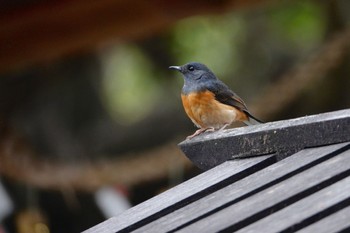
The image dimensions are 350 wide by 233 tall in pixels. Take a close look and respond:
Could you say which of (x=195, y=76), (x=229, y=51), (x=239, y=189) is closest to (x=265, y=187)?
(x=239, y=189)

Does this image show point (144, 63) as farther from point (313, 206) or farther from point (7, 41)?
point (313, 206)

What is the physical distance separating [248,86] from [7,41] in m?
4.15

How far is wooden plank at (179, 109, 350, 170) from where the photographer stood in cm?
364

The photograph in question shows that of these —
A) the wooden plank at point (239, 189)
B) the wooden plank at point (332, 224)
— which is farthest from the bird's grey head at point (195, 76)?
the wooden plank at point (332, 224)

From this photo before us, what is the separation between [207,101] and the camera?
799 centimetres

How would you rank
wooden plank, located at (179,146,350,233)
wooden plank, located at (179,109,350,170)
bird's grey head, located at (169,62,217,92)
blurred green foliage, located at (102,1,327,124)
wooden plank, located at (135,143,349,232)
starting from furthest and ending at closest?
blurred green foliage, located at (102,1,327,124) < bird's grey head, located at (169,62,217,92) < wooden plank, located at (179,109,350,170) < wooden plank, located at (135,143,349,232) < wooden plank, located at (179,146,350,233)

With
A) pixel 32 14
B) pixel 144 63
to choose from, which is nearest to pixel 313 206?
pixel 32 14

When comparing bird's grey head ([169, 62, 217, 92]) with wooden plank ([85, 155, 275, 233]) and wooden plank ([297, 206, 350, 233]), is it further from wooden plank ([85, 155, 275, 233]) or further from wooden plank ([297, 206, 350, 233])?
wooden plank ([297, 206, 350, 233])

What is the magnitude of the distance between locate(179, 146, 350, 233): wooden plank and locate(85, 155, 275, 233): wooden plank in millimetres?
296

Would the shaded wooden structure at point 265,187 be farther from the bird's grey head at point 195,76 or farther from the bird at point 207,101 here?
the bird's grey head at point 195,76

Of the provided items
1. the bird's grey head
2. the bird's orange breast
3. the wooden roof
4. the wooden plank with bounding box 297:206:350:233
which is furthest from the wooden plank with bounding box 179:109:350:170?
the wooden roof

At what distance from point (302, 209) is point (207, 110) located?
4.82 m

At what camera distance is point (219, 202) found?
3479mm

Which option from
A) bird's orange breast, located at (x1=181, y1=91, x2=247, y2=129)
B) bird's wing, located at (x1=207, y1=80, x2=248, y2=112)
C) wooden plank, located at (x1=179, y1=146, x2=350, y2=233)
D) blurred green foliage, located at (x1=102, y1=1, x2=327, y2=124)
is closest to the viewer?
wooden plank, located at (x1=179, y1=146, x2=350, y2=233)
